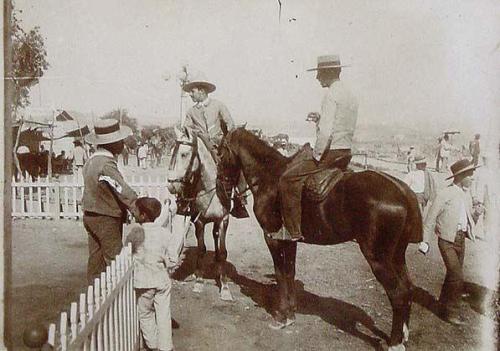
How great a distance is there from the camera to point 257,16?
3197 mm

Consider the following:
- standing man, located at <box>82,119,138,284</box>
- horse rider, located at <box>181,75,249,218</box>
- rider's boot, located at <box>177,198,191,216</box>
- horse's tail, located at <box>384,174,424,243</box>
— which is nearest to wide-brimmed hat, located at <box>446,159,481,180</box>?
horse's tail, located at <box>384,174,424,243</box>

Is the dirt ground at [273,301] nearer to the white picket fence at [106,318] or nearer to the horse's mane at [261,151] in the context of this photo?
the white picket fence at [106,318]

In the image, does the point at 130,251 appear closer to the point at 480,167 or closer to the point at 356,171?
the point at 356,171

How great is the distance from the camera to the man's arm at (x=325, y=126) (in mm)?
3209

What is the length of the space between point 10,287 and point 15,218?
0.53 metres

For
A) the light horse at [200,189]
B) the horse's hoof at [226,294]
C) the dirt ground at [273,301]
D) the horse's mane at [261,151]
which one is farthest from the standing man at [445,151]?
the horse's hoof at [226,294]

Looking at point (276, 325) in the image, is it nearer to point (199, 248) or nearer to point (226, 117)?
point (199, 248)

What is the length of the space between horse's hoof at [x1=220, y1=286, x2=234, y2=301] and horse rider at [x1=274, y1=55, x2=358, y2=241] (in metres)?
0.60

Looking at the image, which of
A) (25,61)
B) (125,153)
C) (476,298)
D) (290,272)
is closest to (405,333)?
(476,298)

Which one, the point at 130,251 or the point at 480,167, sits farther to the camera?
the point at 480,167

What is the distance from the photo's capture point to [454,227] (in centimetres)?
337

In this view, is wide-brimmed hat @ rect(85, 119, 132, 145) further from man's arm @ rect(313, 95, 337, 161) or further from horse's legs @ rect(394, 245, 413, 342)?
horse's legs @ rect(394, 245, 413, 342)

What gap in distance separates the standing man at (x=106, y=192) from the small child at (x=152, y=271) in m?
0.13

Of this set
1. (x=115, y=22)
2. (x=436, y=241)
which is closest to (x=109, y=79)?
(x=115, y=22)
